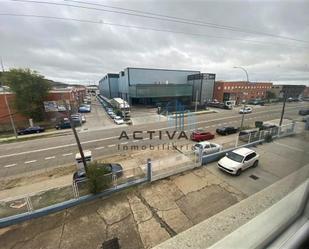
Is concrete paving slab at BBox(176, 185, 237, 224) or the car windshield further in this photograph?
the car windshield

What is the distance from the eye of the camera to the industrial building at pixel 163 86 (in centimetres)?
3384

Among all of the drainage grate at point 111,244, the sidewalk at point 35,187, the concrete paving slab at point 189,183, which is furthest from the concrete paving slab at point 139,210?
the sidewalk at point 35,187

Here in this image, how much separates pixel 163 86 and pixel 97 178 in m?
30.4

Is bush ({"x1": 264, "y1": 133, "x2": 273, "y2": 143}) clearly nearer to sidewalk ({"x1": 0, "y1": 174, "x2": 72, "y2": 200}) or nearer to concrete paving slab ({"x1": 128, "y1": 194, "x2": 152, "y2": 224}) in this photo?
concrete paving slab ({"x1": 128, "y1": 194, "x2": 152, "y2": 224})

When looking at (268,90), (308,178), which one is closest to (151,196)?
(308,178)

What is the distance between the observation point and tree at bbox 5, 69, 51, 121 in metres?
19.6

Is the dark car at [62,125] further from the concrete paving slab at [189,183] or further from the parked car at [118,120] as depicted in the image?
the concrete paving slab at [189,183]

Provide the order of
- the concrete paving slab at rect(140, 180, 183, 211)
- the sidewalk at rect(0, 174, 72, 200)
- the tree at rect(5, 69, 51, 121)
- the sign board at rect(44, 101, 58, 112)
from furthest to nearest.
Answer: the sign board at rect(44, 101, 58, 112) < the tree at rect(5, 69, 51, 121) < the sidewalk at rect(0, 174, 72, 200) < the concrete paving slab at rect(140, 180, 183, 211)

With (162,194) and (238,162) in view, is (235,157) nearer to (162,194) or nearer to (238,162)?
(238,162)

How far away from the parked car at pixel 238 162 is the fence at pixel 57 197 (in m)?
4.12

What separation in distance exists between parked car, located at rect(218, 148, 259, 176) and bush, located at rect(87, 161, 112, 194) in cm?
567

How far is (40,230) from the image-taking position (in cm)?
503

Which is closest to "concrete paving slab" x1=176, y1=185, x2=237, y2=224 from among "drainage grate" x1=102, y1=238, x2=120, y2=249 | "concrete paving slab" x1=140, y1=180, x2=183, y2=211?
"concrete paving slab" x1=140, y1=180, x2=183, y2=211

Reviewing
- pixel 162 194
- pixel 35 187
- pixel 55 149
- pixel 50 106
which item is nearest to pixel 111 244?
pixel 162 194
